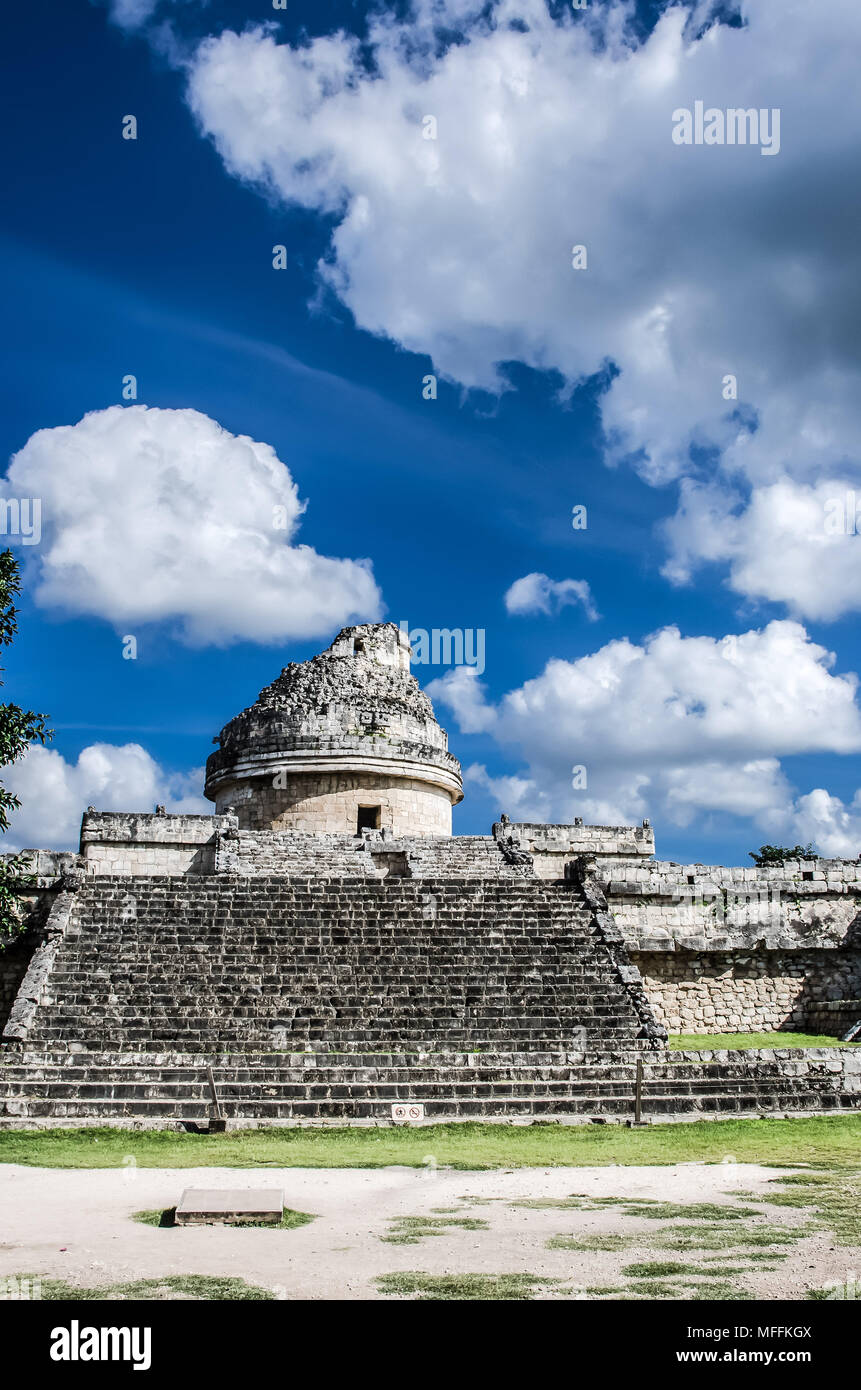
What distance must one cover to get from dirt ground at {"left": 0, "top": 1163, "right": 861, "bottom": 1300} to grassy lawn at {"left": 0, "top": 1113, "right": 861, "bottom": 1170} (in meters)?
0.41

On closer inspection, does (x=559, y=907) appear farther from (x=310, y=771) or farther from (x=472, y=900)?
(x=310, y=771)

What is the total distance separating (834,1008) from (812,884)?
7.58ft

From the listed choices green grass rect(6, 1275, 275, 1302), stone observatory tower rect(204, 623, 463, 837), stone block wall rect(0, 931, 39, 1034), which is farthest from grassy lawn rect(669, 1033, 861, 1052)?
green grass rect(6, 1275, 275, 1302)

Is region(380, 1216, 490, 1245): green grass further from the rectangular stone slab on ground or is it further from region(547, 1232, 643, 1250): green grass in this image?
the rectangular stone slab on ground

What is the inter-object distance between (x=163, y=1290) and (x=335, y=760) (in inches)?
730

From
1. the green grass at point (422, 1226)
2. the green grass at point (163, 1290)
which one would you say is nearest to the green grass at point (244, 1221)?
the green grass at point (422, 1226)

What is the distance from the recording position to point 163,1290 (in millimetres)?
4523

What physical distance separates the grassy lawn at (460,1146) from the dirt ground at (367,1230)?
407 mm

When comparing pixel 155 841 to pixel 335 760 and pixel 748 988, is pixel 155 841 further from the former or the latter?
pixel 748 988

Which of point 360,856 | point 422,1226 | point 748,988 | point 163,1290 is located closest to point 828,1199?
point 422,1226

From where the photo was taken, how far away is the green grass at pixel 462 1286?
14.4 ft

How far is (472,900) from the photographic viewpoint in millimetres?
16594

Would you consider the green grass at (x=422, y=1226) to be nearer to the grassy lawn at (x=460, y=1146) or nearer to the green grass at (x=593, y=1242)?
the green grass at (x=593, y=1242)
